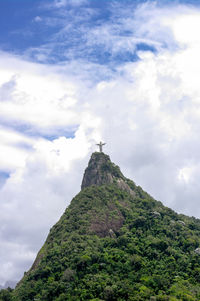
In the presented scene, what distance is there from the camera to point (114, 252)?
387 ft

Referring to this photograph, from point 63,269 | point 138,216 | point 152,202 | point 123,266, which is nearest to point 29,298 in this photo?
point 63,269

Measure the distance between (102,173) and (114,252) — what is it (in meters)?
46.0

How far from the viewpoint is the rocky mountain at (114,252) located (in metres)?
102

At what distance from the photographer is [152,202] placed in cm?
15462

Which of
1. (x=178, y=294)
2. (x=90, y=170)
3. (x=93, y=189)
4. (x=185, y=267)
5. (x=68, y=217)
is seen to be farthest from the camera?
(x=90, y=170)

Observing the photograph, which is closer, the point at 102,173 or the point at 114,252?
the point at 114,252

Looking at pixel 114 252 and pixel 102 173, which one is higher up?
pixel 102 173

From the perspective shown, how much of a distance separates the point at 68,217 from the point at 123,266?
3226cm

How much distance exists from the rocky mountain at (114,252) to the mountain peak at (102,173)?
36cm

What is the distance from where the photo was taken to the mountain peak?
159125mm

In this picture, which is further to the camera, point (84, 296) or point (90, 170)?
point (90, 170)

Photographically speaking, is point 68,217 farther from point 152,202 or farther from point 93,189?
point 152,202

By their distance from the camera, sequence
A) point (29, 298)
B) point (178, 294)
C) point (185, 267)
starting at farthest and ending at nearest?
point (185, 267) < point (29, 298) < point (178, 294)

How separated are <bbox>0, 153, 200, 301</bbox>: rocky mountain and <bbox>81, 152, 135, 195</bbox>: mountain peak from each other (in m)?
0.36
